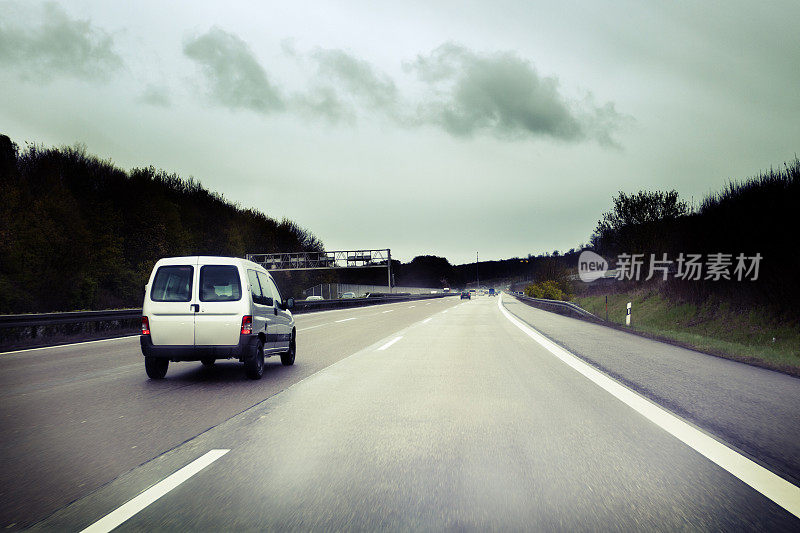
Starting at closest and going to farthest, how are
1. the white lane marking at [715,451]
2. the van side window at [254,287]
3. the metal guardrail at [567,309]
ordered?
the white lane marking at [715,451]
the van side window at [254,287]
the metal guardrail at [567,309]

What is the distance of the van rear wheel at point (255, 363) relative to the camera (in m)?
8.37

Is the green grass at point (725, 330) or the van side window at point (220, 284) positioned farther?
the green grass at point (725, 330)

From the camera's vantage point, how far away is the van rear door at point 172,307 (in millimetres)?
8172

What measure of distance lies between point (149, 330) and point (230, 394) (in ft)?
6.13

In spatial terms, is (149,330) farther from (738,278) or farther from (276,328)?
(738,278)

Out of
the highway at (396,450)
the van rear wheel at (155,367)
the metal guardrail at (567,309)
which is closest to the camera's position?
the highway at (396,450)

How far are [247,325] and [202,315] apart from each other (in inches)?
26.5

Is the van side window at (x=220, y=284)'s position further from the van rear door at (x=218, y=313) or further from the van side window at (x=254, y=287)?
the van side window at (x=254, y=287)

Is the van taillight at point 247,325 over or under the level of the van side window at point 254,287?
under

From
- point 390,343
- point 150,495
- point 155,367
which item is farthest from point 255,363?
point 390,343

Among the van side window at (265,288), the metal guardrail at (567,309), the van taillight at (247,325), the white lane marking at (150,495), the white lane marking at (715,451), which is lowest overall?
the metal guardrail at (567,309)

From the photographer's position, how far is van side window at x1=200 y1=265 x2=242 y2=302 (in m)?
8.39

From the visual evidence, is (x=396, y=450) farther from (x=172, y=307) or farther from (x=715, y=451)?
(x=172, y=307)

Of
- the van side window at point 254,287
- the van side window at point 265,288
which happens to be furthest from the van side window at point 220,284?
the van side window at point 265,288
